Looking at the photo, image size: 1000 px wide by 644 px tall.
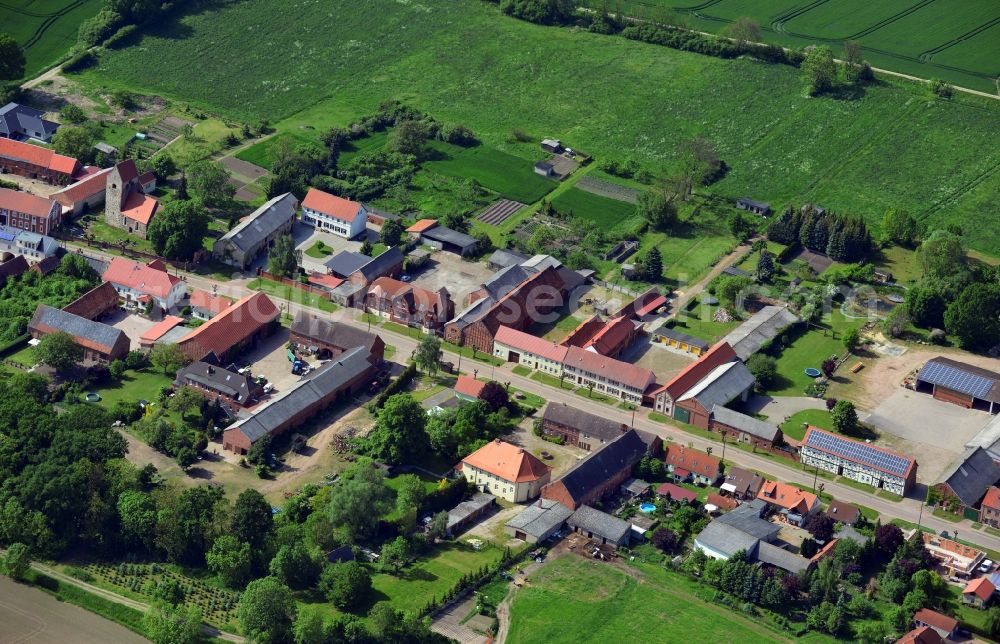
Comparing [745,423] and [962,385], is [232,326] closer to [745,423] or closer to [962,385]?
[745,423]

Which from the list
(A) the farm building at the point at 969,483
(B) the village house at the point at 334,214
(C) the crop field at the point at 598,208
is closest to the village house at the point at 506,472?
(A) the farm building at the point at 969,483

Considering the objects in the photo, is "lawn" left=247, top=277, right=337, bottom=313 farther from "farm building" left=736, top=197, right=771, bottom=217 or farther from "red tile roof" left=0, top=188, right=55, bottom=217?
"farm building" left=736, top=197, right=771, bottom=217

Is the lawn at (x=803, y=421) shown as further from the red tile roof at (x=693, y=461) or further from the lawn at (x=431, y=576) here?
the lawn at (x=431, y=576)

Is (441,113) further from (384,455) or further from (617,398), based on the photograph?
(384,455)

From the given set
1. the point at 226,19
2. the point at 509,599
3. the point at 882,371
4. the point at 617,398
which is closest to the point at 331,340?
the point at 617,398

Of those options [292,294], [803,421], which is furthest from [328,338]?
[803,421]
